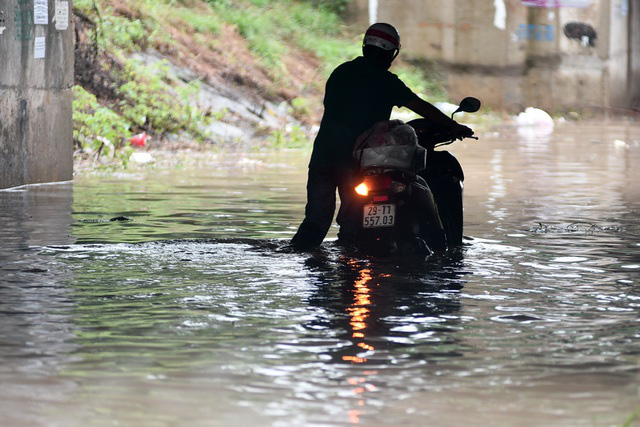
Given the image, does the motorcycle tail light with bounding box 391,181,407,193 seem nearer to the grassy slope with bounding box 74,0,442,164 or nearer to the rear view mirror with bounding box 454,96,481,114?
the rear view mirror with bounding box 454,96,481,114

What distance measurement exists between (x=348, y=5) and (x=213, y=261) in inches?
1171

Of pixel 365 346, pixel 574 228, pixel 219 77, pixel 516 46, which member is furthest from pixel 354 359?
pixel 516 46

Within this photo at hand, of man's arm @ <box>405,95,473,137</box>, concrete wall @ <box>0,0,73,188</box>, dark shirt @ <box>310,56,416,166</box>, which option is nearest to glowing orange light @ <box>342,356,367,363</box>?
dark shirt @ <box>310,56,416,166</box>

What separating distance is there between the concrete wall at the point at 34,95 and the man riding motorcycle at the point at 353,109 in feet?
23.3

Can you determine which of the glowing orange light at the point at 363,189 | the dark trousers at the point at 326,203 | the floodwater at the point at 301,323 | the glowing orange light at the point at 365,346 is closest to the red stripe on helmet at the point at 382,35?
the dark trousers at the point at 326,203

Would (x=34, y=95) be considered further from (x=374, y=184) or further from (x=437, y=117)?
(x=374, y=184)

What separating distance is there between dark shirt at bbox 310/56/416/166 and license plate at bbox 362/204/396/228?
14.8 inches

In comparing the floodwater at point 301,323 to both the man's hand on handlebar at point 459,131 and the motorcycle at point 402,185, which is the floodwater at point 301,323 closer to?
the motorcycle at point 402,185

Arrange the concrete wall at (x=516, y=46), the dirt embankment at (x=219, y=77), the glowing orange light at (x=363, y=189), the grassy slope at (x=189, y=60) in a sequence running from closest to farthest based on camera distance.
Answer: the glowing orange light at (x=363, y=189), the grassy slope at (x=189, y=60), the dirt embankment at (x=219, y=77), the concrete wall at (x=516, y=46)

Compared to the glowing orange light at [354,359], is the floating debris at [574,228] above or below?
above

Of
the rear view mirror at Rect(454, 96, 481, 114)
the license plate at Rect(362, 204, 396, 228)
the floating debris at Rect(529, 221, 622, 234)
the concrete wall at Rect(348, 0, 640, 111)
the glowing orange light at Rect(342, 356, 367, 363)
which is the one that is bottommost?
the glowing orange light at Rect(342, 356, 367, 363)

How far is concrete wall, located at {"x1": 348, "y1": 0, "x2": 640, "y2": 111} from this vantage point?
38.3 metres

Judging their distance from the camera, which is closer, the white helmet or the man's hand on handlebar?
the white helmet

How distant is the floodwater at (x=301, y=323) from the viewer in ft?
17.3
